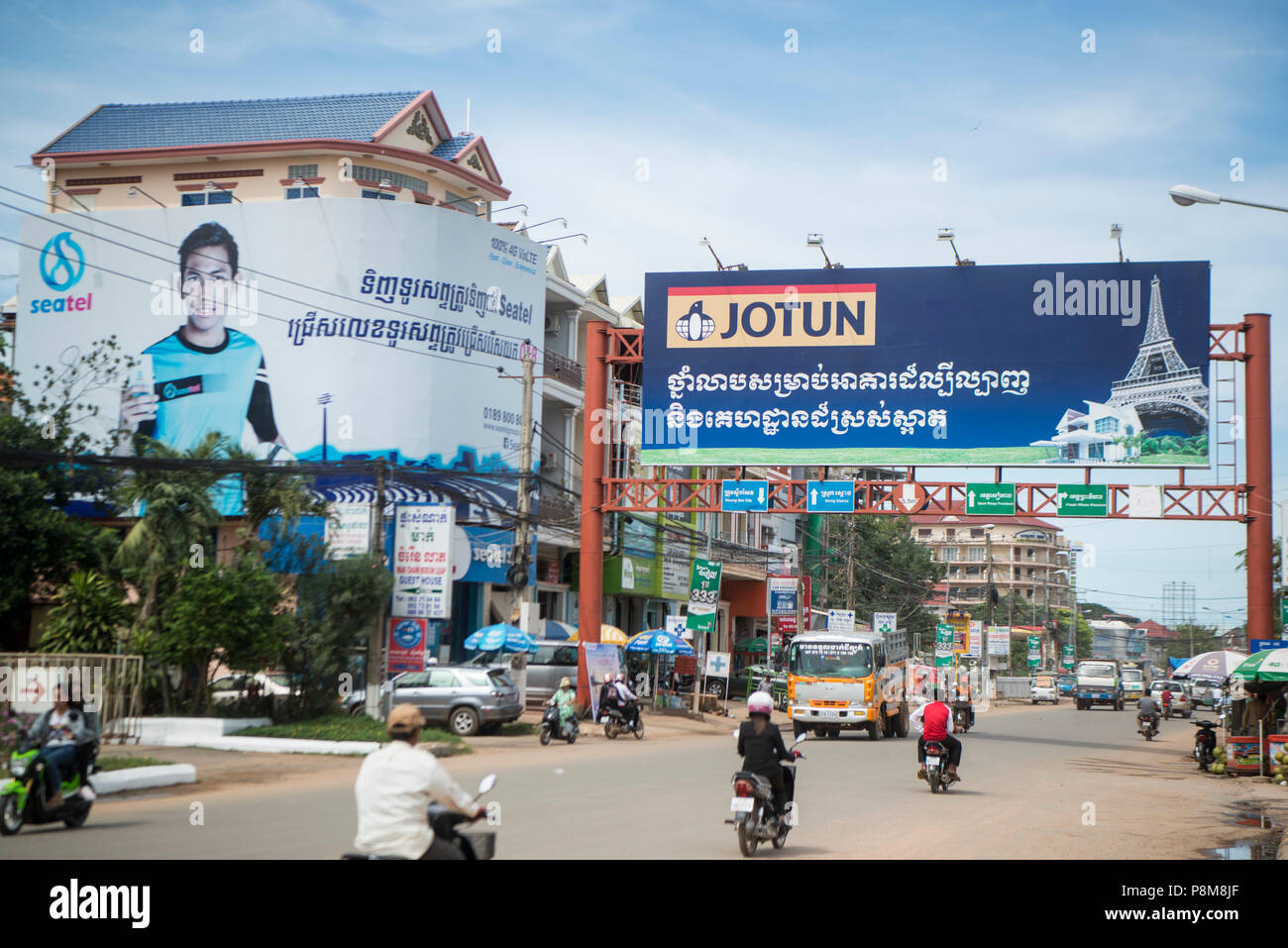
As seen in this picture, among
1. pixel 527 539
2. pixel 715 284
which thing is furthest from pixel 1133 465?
pixel 527 539

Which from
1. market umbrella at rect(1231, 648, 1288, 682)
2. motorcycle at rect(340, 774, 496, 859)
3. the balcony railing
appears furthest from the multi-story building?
motorcycle at rect(340, 774, 496, 859)

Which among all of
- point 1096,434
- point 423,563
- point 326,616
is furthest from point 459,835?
point 1096,434

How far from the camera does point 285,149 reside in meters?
39.6

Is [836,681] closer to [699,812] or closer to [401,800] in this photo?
[699,812]

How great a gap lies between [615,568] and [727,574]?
42.9 feet

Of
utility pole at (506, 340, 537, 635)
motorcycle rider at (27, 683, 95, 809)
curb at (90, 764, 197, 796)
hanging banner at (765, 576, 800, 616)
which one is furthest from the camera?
hanging banner at (765, 576, 800, 616)

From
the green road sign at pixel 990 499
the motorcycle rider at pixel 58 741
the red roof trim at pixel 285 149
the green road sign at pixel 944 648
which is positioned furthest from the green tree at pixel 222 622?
the green road sign at pixel 944 648

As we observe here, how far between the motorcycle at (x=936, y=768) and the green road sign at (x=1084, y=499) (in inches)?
540

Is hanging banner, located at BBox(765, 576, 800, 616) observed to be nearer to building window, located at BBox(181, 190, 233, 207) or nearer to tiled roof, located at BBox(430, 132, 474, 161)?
tiled roof, located at BBox(430, 132, 474, 161)

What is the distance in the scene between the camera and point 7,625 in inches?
1264

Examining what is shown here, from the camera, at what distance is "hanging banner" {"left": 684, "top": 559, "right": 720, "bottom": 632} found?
35.6 m

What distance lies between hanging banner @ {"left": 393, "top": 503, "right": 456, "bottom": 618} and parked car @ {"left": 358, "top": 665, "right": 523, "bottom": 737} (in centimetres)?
236

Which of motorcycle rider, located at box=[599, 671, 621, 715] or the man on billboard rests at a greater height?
the man on billboard

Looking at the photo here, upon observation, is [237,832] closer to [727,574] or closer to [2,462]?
[2,462]
